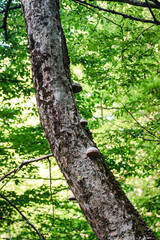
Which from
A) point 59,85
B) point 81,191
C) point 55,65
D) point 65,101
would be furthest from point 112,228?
point 55,65

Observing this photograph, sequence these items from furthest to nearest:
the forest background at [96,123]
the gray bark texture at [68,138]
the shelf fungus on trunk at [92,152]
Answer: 1. the forest background at [96,123]
2. the shelf fungus on trunk at [92,152]
3. the gray bark texture at [68,138]

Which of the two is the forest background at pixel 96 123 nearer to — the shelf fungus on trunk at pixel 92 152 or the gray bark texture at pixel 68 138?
the gray bark texture at pixel 68 138

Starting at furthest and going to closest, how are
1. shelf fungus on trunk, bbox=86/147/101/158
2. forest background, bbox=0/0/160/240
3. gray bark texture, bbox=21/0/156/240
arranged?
forest background, bbox=0/0/160/240, shelf fungus on trunk, bbox=86/147/101/158, gray bark texture, bbox=21/0/156/240

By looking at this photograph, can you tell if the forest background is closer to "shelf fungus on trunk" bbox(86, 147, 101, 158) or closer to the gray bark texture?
the gray bark texture

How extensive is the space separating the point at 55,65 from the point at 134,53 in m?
2.80

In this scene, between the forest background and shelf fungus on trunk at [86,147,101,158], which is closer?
shelf fungus on trunk at [86,147,101,158]

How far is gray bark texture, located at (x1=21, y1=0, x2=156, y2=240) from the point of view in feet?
3.09

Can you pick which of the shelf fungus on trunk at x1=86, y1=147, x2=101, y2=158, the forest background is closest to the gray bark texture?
the shelf fungus on trunk at x1=86, y1=147, x2=101, y2=158

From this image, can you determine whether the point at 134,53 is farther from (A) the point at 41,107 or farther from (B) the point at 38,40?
(A) the point at 41,107

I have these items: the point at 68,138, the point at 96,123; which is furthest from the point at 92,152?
the point at 96,123

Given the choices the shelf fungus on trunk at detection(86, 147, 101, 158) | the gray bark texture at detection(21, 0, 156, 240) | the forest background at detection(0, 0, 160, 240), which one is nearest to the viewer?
the gray bark texture at detection(21, 0, 156, 240)

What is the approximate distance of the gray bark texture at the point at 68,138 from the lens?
3.09 ft

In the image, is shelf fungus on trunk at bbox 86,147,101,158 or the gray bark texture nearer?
the gray bark texture

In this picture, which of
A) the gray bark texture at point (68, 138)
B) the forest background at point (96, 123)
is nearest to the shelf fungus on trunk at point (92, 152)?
the gray bark texture at point (68, 138)
